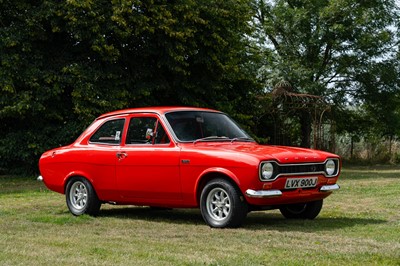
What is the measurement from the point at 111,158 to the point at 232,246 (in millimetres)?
3773

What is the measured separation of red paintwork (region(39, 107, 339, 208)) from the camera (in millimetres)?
9469

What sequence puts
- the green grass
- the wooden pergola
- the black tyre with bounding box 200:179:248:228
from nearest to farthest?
1. the green grass
2. the black tyre with bounding box 200:179:248:228
3. the wooden pergola

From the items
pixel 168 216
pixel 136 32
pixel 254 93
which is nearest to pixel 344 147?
pixel 254 93

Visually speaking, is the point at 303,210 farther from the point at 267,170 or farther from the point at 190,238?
the point at 190,238

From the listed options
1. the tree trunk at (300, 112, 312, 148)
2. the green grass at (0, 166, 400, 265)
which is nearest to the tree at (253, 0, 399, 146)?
the tree trunk at (300, 112, 312, 148)

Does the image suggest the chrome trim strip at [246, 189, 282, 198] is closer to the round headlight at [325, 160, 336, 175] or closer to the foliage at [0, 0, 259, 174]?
the round headlight at [325, 160, 336, 175]

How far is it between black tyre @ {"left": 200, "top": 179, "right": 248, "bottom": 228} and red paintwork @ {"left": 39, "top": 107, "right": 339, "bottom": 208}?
129 mm

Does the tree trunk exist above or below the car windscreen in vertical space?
below

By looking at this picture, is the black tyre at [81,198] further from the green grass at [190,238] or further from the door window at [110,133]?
the door window at [110,133]

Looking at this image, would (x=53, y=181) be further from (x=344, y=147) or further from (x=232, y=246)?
(x=344, y=147)

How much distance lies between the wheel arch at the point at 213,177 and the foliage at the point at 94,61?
43.8ft

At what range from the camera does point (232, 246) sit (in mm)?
7789

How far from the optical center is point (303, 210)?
1091 centimetres

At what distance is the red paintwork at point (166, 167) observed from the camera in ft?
31.1
